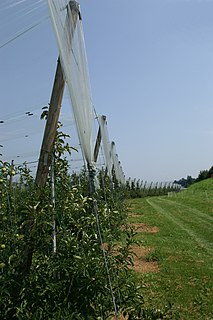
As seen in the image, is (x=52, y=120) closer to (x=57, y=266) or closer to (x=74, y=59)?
(x=74, y=59)

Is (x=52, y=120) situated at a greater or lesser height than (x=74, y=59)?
lesser

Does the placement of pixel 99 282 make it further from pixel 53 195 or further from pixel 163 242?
pixel 163 242

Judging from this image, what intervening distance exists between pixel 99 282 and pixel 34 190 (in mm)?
829

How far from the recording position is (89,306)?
2.72 meters

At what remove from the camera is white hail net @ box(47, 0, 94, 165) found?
2555 millimetres

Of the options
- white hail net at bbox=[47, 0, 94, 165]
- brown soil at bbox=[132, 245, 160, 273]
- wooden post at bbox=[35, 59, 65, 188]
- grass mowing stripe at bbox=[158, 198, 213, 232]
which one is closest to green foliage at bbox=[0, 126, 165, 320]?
wooden post at bbox=[35, 59, 65, 188]

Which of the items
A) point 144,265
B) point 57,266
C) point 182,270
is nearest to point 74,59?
point 57,266

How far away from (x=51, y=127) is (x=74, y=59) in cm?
52

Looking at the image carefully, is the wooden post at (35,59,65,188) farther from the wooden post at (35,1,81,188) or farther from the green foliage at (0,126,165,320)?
the green foliage at (0,126,165,320)

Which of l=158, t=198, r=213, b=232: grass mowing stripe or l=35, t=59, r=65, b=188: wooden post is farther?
l=158, t=198, r=213, b=232: grass mowing stripe

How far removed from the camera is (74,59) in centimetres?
278

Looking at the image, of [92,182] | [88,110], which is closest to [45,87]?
[88,110]

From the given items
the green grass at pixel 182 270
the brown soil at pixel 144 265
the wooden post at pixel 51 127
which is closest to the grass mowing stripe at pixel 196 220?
the green grass at pixel 182 270

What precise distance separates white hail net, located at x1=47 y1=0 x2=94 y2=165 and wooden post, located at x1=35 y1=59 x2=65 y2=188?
103mm
